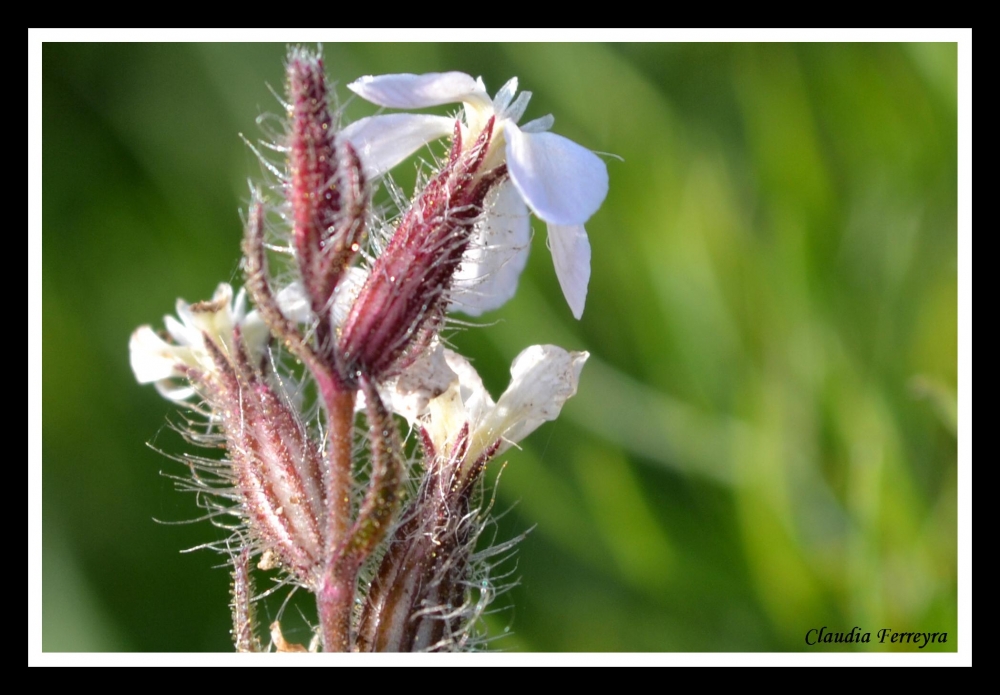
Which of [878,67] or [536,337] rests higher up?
[878,67]

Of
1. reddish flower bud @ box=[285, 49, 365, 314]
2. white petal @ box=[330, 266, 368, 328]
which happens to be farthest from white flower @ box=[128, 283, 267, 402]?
reddish flower bud @ box=[285, 49, 365, 314]

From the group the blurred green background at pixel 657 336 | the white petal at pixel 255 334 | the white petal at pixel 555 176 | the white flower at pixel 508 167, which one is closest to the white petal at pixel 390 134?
the white flower at pixel 508 167

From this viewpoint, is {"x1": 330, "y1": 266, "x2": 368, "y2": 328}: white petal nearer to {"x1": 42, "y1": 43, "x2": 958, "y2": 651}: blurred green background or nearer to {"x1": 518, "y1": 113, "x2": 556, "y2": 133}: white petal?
{"x1": 518, "y1": 113, "x2": 556, "y2": 133}: white petal

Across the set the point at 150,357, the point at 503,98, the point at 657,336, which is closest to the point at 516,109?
the point at 503,98

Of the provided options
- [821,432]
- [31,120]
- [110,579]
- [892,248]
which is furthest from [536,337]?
[31,120]

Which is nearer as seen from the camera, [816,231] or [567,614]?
[567,614]

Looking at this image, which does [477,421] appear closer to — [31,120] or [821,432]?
[31,120]

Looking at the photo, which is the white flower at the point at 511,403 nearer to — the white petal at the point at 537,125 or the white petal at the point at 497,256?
the white petal at the point at 497,256

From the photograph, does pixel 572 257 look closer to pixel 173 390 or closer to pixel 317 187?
pixel 317 187
